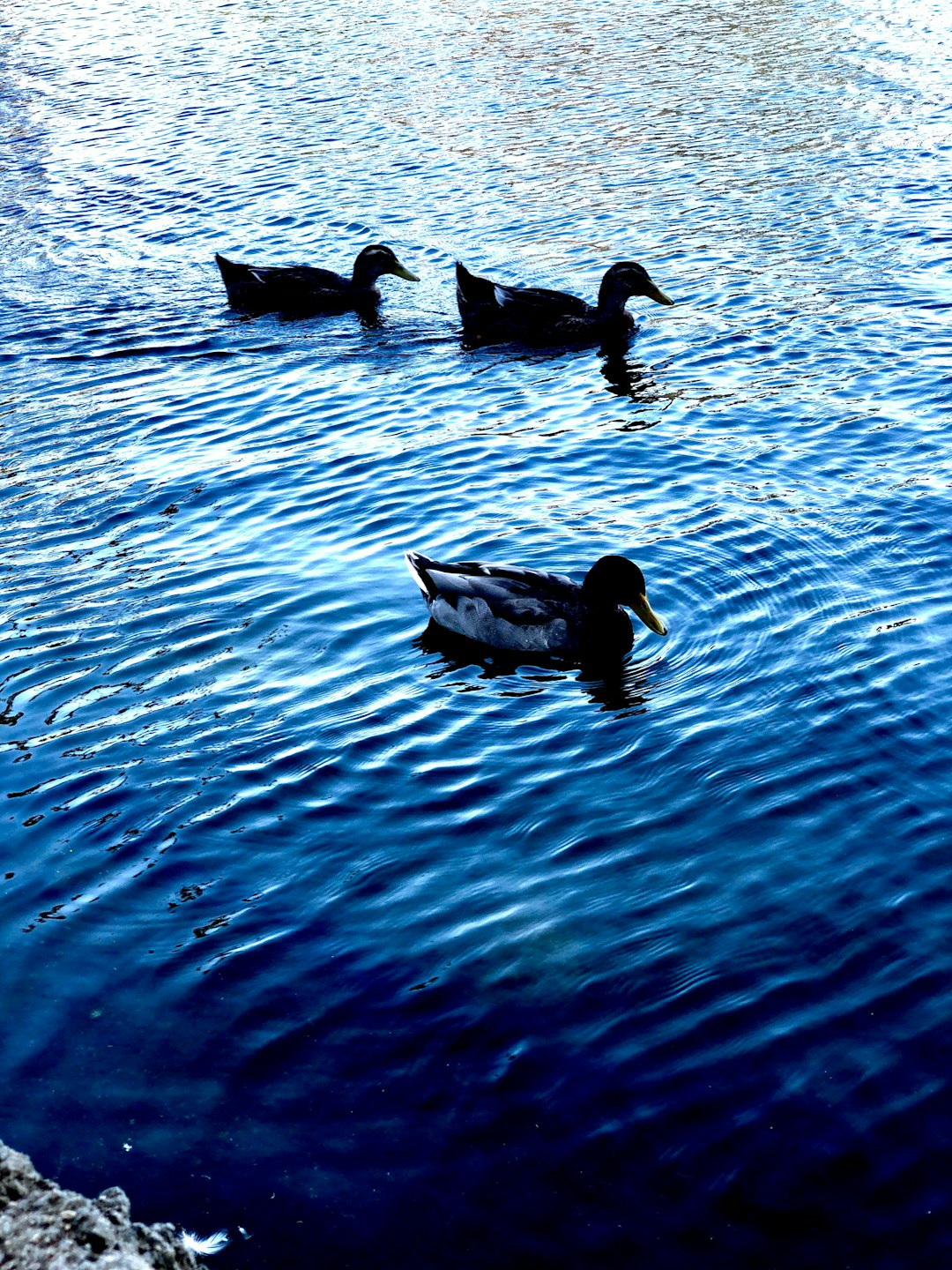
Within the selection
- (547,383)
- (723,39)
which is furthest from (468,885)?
(723,39)


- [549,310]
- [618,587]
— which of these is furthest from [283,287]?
[618,587]

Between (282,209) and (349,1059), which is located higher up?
(282,209)

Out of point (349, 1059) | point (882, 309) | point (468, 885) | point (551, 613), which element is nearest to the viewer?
point (349, 1059)

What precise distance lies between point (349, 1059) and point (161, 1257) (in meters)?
1.64

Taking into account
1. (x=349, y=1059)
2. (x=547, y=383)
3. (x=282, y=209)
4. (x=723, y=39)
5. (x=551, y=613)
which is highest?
(x=723, y=39)

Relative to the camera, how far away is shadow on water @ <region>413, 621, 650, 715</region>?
916cm

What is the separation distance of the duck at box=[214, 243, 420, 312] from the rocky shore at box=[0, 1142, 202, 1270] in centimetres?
1369

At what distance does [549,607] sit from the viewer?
9.70 m

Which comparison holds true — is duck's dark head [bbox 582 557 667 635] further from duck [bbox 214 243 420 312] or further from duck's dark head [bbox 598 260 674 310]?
duck [bbox 214 243 420 312]

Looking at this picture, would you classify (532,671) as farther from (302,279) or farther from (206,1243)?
(302,279)

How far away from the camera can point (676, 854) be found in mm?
Result: 7453

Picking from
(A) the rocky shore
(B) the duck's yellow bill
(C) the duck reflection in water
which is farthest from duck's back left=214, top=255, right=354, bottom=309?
(A) the rocky shore

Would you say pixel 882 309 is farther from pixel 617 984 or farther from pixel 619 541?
pixel 617 984

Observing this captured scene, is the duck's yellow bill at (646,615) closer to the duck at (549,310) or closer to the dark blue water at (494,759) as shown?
the dark blue water at (494,759)
